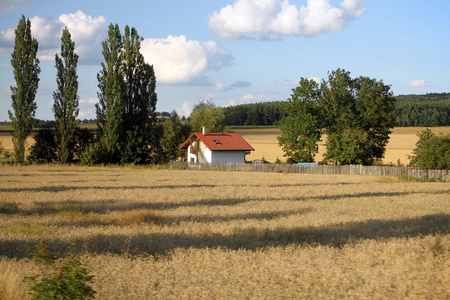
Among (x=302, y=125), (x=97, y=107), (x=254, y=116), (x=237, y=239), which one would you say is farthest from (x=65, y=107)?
(x=254, y=116)

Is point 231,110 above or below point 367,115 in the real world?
above

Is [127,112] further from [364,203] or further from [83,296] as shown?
[83,296]

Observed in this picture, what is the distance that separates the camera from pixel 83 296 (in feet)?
18.6

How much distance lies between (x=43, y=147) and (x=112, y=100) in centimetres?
1165

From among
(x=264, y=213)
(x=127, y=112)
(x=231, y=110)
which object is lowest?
(x=264, y=213)

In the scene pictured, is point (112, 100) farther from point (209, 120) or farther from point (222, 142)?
point (209, 120)

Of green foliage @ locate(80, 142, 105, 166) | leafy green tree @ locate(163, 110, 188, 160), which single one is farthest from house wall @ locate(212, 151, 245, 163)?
green foliage @ locate(80, 142, 105, 166)

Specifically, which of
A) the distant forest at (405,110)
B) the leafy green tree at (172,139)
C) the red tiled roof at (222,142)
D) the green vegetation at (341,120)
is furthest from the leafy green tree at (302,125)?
the distant forest at (405,110)

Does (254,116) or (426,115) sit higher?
(254,116)

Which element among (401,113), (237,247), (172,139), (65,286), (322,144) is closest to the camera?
(65,286)

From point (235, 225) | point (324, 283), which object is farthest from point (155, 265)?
point (235, 225)

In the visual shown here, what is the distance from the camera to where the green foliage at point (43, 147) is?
5878 centimetres

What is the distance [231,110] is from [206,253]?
144716 mm

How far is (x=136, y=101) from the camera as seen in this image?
61.2m
